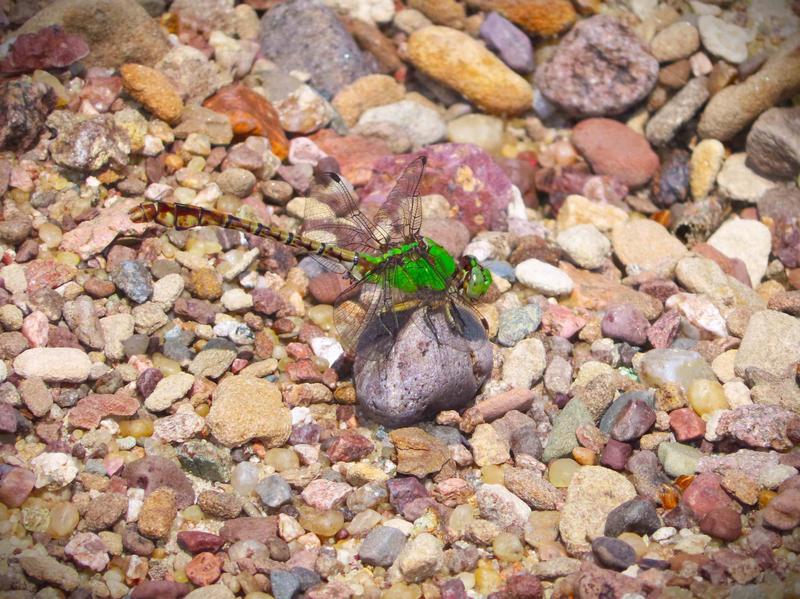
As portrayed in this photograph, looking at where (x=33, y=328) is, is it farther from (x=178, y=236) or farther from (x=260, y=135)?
(x=260, y=135)

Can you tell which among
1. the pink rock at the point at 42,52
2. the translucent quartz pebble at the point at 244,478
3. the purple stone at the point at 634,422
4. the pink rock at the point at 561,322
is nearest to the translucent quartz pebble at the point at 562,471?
the purple stone at the point at 634,422

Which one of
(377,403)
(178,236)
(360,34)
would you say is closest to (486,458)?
(377,403)

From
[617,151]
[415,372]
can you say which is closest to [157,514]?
[415,372]

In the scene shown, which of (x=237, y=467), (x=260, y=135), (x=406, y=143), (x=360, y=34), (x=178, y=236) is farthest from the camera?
(x=360, y=34)

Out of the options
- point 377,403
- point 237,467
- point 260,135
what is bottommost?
point 237,467

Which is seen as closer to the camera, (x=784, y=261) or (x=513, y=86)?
(x=784, y=261)

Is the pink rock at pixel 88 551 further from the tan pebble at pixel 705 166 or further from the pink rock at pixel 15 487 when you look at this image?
the tan pebble at pixel 705 166
